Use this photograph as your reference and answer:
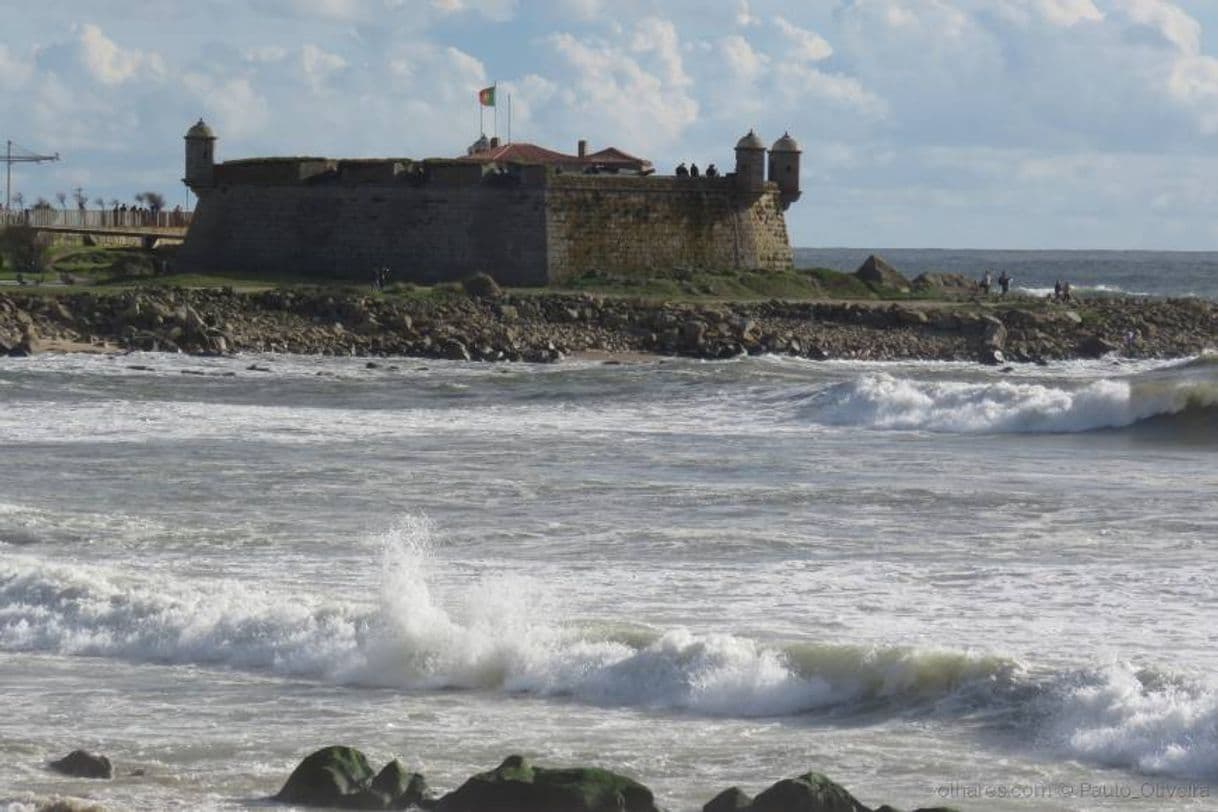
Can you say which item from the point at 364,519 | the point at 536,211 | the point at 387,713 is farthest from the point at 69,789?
the point at 536,211

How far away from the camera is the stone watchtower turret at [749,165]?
46.0m

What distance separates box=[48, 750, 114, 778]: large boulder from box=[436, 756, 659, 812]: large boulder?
1.59 m

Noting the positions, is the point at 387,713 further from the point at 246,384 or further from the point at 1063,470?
the point at 246,384

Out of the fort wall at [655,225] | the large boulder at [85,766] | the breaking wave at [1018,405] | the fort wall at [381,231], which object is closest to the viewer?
the large boulder at [85,766]

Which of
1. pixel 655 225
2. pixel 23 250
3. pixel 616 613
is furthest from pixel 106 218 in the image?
pixel 616 613

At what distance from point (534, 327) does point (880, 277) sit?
11391 mm

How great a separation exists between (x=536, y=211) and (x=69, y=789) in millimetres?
34717

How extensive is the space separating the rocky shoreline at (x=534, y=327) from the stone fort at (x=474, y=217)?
9.06ft

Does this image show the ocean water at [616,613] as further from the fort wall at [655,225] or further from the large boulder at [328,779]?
the fort wall at [655,225]

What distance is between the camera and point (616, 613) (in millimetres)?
13039

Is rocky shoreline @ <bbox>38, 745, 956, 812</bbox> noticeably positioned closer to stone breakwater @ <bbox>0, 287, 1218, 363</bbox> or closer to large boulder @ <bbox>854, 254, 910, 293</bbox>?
stone breakwater @ <bbox>0, 287, 1218, 363</bbox>

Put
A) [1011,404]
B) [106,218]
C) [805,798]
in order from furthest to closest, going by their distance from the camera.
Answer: [106,218]
[1011,404]
[805,798]

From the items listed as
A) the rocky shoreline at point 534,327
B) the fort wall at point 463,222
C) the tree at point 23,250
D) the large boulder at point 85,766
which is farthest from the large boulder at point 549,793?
the tree at point 23,250

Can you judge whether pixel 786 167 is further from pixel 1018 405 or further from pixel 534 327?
pixel 1018 405
